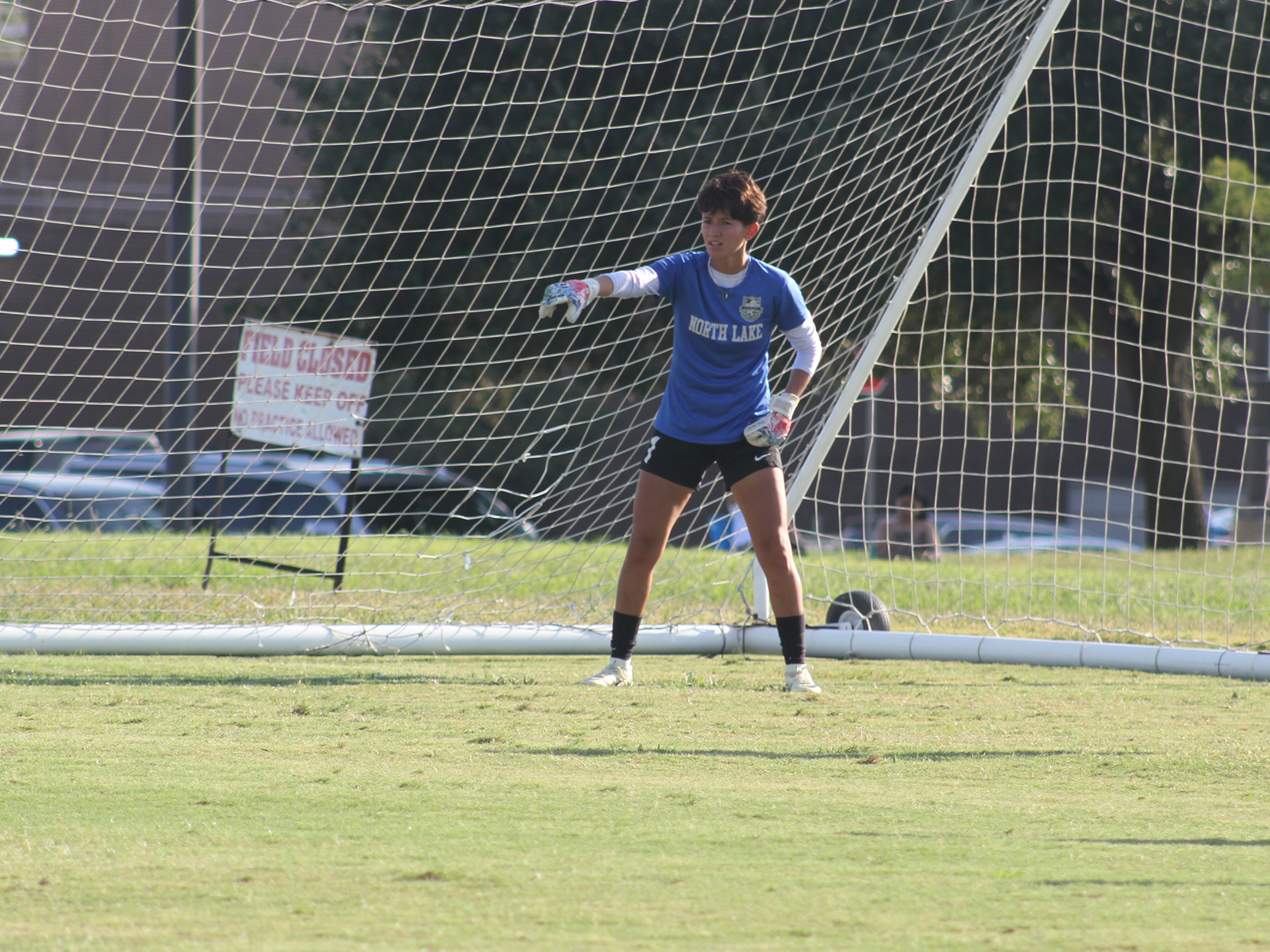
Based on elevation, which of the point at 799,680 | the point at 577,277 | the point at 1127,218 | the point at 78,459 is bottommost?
the point at 78,459

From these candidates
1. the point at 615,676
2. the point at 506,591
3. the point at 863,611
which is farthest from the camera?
the point at 506,591

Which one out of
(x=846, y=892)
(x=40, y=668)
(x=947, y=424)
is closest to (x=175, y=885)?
(x=846, y=892)

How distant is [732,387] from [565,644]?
5.75ft

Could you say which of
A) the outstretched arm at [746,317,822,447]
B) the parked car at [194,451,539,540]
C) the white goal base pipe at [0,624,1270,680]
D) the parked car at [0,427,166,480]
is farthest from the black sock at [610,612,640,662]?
the parked car at [0,427,166,480]

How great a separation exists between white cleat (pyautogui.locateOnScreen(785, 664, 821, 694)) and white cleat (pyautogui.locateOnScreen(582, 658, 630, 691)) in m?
0.59

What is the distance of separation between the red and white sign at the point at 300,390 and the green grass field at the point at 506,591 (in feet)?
2.21

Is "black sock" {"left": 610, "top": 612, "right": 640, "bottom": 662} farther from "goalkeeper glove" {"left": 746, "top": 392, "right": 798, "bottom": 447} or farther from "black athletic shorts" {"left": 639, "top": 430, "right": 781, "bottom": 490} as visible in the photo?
"goalkeeper glove" {"left": 746, "top": 392, "right": 798, "bottom": 447}

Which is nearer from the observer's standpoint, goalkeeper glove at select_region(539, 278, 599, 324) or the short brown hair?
goalkeeper glove at select_region(539, 278, 599, 324)

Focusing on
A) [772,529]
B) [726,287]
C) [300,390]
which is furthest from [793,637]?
[300,390]

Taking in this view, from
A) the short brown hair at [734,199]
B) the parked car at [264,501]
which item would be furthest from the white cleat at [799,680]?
the parked car at [264,501]

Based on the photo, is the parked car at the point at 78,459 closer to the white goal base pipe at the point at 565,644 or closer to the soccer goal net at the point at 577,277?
the soccer goal net at the point at 577,277

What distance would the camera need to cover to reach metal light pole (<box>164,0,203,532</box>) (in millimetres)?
7145

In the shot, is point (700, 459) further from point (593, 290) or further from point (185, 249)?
point (185, 249)

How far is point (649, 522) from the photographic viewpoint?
4.85 m
